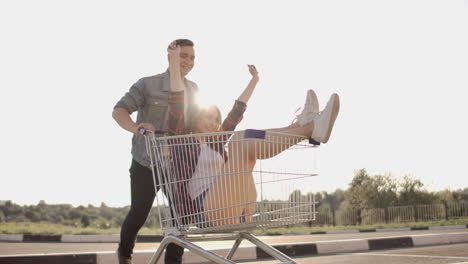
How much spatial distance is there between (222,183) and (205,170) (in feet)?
0.38

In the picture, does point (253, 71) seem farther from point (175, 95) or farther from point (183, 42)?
point (175, 95)

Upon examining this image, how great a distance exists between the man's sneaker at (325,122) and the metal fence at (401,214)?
21.8 meters

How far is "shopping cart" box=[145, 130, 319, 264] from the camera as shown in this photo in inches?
112

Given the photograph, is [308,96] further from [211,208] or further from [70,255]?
[70,255]

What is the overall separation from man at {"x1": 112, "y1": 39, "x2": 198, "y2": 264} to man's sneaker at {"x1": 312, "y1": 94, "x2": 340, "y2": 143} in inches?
35.4

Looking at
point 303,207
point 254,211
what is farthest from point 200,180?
point 303,207

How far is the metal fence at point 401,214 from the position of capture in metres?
25.3

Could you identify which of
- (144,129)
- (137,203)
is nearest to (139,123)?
(137,203)

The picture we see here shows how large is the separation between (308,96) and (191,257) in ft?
11.5

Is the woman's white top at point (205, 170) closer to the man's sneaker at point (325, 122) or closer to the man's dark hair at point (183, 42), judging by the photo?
the man's sneaker at point (325, 122)

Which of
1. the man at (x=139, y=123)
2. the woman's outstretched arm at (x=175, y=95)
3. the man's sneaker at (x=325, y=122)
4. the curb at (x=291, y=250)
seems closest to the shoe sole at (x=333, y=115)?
the man's sneaker at (x=325, y=122)

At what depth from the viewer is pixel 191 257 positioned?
20.0 ft

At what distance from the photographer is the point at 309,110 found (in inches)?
120

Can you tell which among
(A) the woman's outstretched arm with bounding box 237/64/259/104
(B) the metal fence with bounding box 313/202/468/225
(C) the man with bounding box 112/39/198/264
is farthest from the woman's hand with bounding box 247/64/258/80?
(B) the metal fence with bounding box 313/202/468/225
